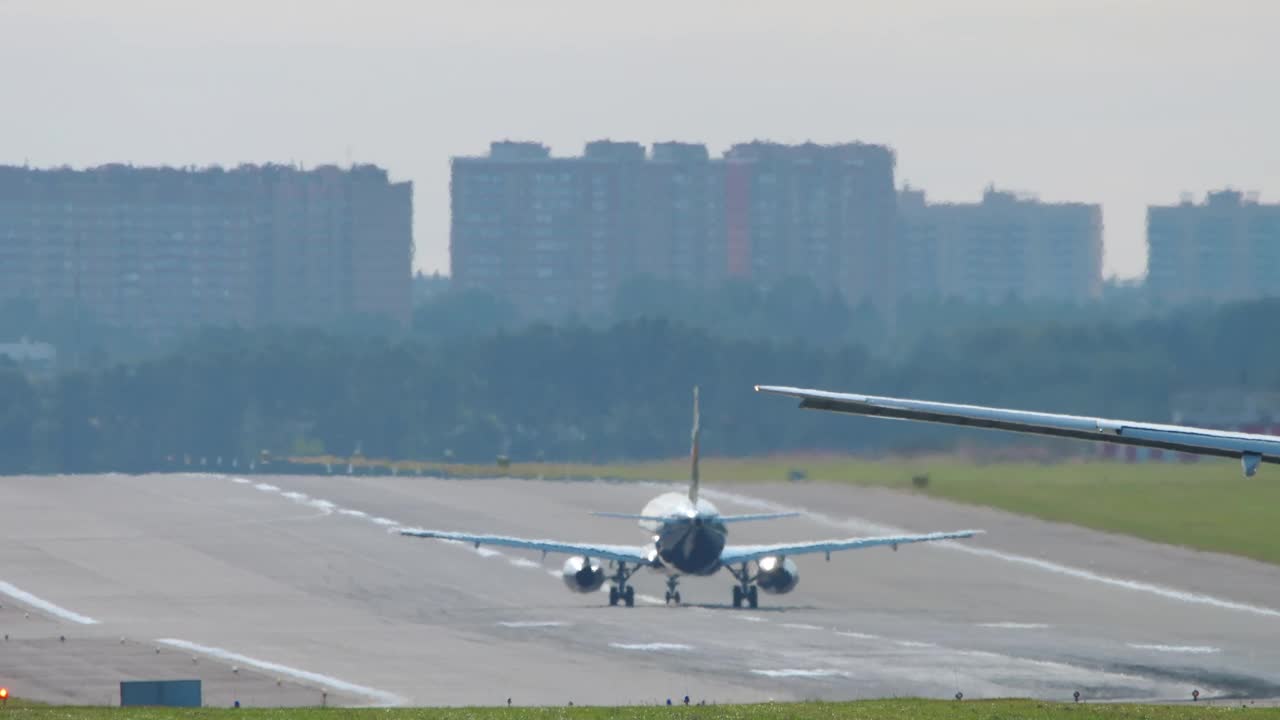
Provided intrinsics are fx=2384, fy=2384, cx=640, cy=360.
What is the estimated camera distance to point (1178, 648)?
64.1 meters

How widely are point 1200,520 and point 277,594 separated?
4323 centimetres

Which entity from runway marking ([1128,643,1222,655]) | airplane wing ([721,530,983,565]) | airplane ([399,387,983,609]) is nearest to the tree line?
airplane wing ([721,530,983,565])

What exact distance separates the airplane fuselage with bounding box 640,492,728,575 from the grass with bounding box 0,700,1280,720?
29.1 meters

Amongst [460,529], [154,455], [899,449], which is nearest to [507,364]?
[154,455]

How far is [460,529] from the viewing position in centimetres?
10144

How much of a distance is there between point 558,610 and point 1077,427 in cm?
4407

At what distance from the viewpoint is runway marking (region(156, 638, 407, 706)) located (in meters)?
51.5

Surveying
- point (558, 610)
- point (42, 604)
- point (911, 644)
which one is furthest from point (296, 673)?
point (42, 604)

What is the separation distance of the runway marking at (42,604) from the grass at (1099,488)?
145 ft

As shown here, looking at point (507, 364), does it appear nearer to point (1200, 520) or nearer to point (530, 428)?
point (530, 428)

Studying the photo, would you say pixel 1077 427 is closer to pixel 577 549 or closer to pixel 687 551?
pixel 687 551

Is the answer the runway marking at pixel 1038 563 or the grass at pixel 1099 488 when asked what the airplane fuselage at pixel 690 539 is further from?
the grass at pixel 1099 488

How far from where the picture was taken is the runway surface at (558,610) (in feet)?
180

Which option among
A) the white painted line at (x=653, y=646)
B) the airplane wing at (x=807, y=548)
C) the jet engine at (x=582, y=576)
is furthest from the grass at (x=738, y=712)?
the jet engine at (x=582, y=576)
